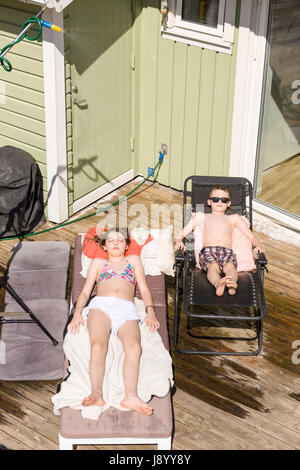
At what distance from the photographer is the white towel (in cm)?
440

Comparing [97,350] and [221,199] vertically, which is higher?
[221,199]

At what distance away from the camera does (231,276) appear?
5348 mm

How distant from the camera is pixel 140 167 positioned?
7988 millimetres

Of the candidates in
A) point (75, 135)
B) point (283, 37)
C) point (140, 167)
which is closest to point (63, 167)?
point (75, 135)

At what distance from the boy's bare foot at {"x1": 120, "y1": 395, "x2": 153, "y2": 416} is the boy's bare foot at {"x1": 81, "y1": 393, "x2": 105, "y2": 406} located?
0.14 meters

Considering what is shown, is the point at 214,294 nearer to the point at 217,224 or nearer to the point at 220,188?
the point at 217,224

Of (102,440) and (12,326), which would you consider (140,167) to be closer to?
(12,326)

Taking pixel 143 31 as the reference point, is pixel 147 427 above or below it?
below

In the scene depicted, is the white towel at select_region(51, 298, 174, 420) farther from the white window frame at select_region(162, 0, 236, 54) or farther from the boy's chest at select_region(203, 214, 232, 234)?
the white window frame at select_region(162, 0, 236, 54)

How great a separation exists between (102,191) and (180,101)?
1.31m

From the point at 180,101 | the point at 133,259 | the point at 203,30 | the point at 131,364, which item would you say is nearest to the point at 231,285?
the point at 133,259

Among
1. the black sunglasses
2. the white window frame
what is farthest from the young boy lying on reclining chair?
the white window frame

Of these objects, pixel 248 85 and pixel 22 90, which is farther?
pixel 248 85

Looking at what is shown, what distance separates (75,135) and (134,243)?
1.59 metres
